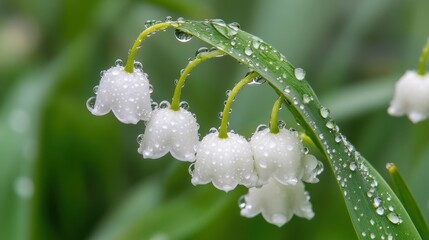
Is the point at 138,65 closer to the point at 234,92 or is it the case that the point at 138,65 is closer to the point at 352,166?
the point at 234,92

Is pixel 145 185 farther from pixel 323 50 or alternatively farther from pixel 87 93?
pixel 323 50

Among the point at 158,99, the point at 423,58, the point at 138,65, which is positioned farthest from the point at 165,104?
the point at 158,99

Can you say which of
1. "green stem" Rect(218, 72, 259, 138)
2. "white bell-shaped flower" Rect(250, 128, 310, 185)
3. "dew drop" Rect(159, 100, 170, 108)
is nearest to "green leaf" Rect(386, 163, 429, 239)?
"white bell-shaped flower" Rect(250, 128, 310, 185)

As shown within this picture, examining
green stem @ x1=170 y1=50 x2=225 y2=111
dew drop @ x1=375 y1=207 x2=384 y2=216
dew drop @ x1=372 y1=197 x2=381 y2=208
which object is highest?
green stem @ x1=170 y1=50 x2=225 y2=111

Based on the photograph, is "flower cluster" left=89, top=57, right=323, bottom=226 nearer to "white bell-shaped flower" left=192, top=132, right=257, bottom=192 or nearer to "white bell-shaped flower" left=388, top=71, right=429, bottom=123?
"white bell-shaped flower" left=192, top=132, right=257, bottom=192

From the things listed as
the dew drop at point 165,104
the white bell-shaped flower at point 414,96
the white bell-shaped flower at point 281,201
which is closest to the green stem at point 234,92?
the dew drop at point 165,104

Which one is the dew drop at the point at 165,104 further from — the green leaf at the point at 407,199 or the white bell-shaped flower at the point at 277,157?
the green leaf at the point at 407,199
